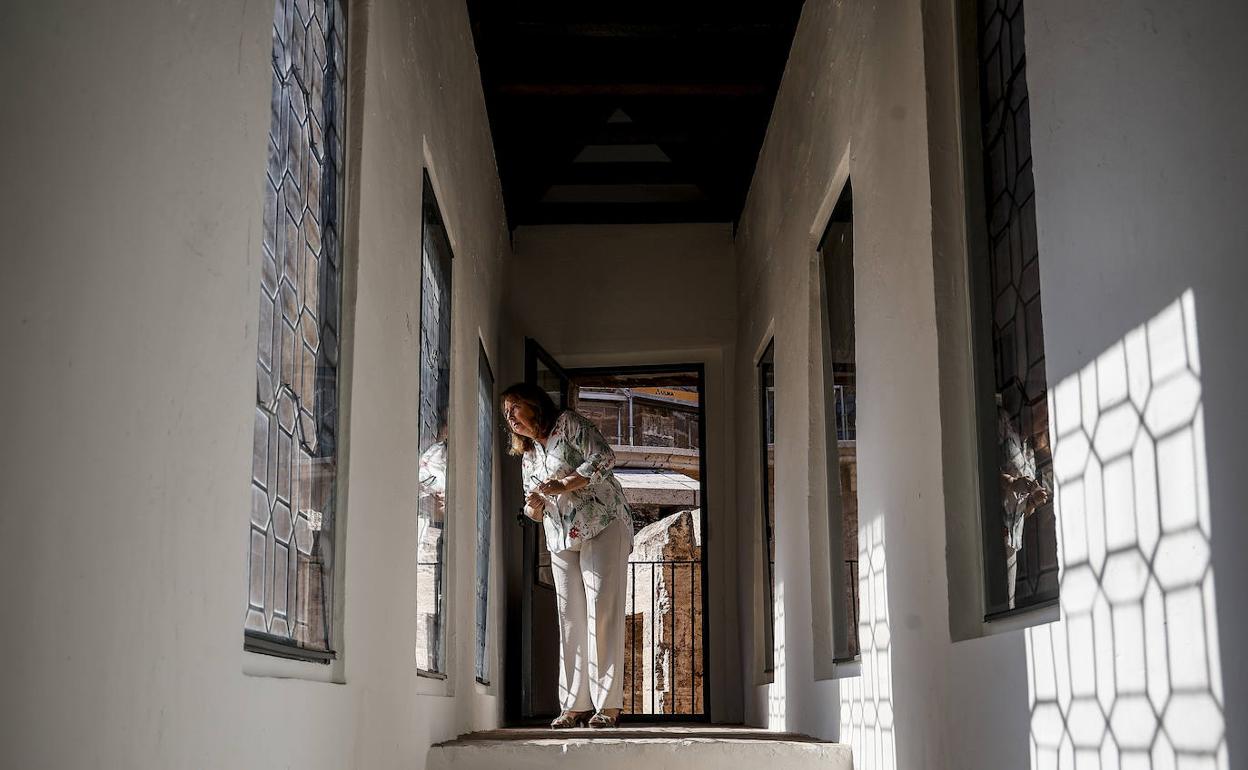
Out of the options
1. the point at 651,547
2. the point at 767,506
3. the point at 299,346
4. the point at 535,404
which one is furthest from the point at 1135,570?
the point at 651,547

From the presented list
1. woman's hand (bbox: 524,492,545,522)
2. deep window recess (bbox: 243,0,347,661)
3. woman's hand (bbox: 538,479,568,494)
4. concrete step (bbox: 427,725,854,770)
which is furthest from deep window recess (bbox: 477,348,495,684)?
deep window recess (bbox: 243,0,347,661)

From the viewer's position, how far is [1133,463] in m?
2.06

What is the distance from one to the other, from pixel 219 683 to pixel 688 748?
102 inches

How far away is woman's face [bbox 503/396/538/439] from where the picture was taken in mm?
5500

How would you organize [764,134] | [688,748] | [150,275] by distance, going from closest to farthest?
[150,275]
[688,748]
[764,134]

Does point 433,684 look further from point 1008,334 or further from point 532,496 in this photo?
point 1008,334

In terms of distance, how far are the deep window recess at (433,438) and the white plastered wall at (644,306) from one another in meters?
2.59

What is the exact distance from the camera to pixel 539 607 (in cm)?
791

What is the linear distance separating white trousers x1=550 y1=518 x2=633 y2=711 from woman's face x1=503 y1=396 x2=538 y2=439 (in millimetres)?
512

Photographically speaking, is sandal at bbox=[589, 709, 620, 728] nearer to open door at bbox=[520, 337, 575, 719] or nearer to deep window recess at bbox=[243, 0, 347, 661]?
open door at bbox=[520, 337, 575, 719]

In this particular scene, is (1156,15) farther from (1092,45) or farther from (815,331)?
(815,331)

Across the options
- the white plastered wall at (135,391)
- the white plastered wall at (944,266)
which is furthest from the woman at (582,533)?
the white plastered wall at (135,391)

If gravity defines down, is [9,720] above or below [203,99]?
below

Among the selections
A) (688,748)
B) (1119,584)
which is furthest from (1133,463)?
(688,748)
